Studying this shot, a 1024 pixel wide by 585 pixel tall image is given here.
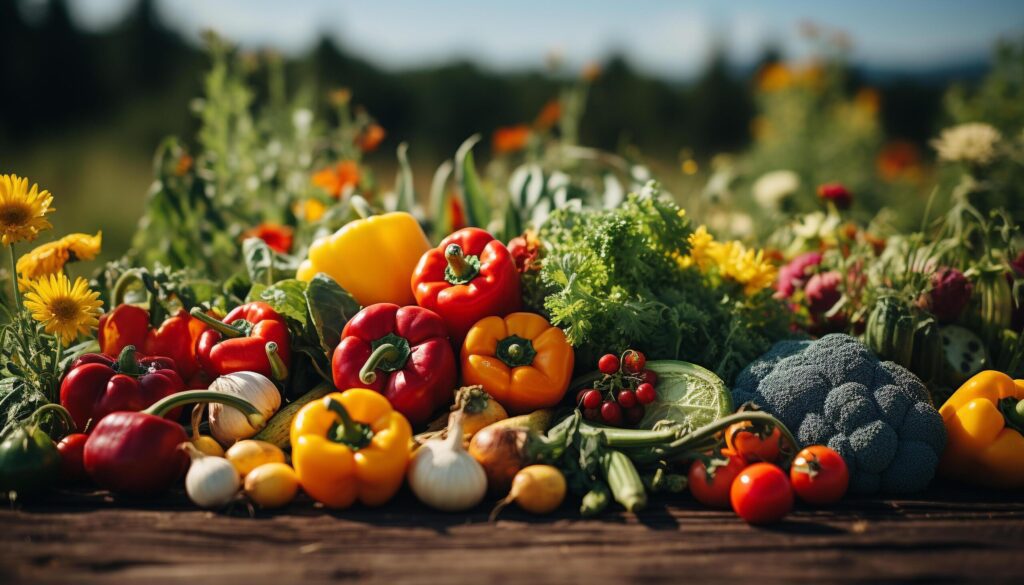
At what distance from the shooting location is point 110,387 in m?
2.73

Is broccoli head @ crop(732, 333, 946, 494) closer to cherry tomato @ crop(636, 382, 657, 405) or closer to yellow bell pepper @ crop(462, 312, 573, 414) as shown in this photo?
cherry tomato @ crop(636, 382, 657, 405)

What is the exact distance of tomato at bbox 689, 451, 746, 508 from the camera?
250 centimetres

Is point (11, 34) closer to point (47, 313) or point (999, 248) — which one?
point (47, 313)

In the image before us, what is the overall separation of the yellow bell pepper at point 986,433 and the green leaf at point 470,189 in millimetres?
2330

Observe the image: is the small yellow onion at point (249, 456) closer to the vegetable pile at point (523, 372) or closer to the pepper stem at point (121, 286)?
the vegetable pile at point (523, 372)

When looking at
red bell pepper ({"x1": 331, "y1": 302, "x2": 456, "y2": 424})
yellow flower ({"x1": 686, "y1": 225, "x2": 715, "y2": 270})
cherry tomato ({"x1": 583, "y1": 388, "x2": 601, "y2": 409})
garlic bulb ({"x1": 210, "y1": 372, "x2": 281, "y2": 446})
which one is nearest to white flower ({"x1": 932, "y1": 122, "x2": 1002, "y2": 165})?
yellow flower ({"x1": 686, "y1": 225, "x2": 715, "y2": 270})

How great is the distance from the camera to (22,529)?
90.0 inches

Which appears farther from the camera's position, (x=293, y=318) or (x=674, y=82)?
(x=674, y=82)

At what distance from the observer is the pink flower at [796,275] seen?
379cm

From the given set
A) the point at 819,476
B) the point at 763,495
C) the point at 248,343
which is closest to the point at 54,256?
the point at 248,343

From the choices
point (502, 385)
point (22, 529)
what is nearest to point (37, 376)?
point (22, 529)

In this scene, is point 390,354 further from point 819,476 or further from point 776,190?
point 776,190

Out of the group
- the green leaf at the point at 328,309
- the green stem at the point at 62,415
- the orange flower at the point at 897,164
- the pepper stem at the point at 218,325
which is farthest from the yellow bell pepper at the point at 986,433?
the orange flower at the point at 897,164

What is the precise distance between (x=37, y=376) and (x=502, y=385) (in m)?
1.70
